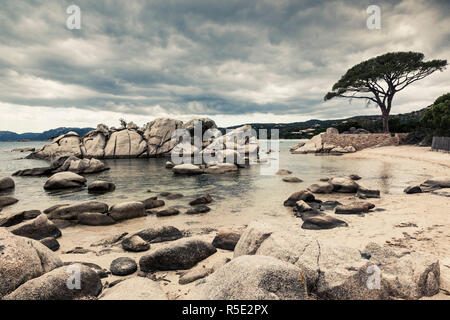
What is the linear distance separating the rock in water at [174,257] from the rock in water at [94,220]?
4.62 meters

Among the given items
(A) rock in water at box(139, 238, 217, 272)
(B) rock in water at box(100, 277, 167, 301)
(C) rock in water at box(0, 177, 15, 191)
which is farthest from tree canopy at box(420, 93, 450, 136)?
(C) rock in water at box(0, 177, 15, 191)

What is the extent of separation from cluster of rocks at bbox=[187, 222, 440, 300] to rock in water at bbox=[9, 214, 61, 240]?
6713 millimetres

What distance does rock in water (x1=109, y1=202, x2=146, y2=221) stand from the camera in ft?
30.9

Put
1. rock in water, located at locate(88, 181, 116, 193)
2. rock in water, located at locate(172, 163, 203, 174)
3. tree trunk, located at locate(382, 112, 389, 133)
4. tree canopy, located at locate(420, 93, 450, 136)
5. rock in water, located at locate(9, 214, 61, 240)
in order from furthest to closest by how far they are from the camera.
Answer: tree trunk, located at locate(382, 112, 389, 133), tree canopy, located at locate(420, 93, 450, 136), rock in water, located at locate(172, 163, 203, 174), rock in water, located at locate(88, 181, 116, 193), rock in water, located at locate(9, 214, 61, 240)

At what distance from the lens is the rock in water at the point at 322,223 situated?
7.45 metres

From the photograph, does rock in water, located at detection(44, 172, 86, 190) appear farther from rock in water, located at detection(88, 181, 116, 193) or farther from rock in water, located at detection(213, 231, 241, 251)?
rock in water, located at detection(213, 231, 241, 251)

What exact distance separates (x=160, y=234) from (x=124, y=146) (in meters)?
38.3

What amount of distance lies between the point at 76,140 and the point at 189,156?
67.3 ft

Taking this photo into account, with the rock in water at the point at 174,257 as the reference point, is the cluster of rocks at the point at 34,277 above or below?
above

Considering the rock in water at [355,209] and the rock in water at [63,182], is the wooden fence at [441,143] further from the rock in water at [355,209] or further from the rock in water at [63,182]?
the rock in water at [63,182]

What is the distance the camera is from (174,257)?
5.16 m

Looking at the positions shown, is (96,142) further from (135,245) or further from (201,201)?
(135,245)

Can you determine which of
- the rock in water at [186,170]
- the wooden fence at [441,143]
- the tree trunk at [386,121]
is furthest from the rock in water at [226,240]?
the tree trunk at [386,121]
